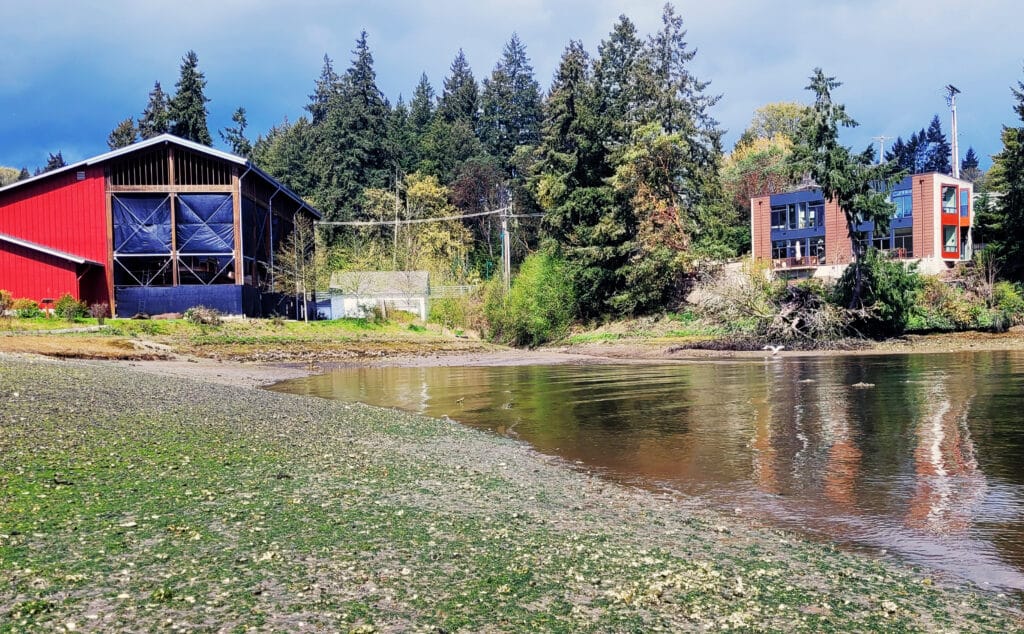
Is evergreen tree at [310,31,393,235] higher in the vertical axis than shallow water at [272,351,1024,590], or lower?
higher

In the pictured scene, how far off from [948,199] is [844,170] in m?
30.3

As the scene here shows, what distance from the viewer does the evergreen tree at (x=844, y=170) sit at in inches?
2181

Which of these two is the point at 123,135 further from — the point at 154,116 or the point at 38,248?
the point at 38,248

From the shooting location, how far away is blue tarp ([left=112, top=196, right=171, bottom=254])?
5797 cm

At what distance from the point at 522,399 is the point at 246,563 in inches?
851

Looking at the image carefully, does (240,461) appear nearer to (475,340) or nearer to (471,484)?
(471,484)

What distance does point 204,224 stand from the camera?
2312 inches

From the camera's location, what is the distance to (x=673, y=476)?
606 inches

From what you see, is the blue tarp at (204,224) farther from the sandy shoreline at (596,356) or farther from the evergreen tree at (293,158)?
the evergreen tree at (293,158)

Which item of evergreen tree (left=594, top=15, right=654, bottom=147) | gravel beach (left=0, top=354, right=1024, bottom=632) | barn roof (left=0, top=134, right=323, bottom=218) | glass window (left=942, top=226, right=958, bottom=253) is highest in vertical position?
evergreen tree (left=594, top=15, right=654, bottom=147)

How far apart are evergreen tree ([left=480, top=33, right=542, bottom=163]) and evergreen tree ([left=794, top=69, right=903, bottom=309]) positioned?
64.7m

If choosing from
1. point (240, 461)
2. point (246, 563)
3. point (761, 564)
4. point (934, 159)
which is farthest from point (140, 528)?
point (934, 159)

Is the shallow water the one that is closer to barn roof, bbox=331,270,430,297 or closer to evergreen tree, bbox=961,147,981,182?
barn roof, bbox=331,270,430,297

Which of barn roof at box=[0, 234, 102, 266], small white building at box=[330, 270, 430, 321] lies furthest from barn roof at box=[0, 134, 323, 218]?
small white building at box=[330, 270, 430, 321]
